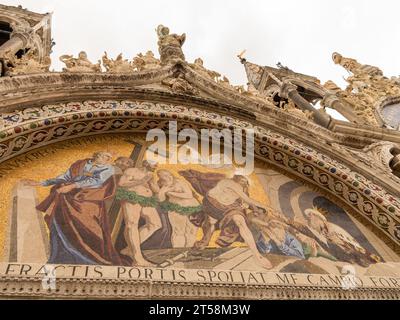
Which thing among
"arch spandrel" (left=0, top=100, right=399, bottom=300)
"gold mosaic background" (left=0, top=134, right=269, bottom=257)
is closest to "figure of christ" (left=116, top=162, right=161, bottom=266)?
"gold mosaic background" (left=0, top=134, right=269, bottom=257)

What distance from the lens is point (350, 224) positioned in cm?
571

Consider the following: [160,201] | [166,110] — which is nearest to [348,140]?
[166,110]

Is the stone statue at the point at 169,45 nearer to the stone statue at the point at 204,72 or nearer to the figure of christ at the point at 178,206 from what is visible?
the stone statue at the point at 204,72

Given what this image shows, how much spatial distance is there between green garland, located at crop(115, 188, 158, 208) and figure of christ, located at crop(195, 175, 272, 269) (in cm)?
55

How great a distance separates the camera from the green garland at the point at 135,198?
4.66 meters

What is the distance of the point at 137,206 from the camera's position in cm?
460

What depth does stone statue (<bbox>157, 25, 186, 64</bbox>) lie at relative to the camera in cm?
746

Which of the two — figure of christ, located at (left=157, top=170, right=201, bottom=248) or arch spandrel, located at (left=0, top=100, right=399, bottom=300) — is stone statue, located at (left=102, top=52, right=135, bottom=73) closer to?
arch spandrel, located at (left=0, top=100, right=399, bottom=300)

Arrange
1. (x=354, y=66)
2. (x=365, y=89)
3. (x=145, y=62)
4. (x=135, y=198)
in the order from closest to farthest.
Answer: (x=135, y=198)
(x=145, y=62)
(x=365, y=89)
(x=354, y=66)

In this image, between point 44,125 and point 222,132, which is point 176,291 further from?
point 222,132

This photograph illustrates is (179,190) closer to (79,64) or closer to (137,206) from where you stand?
(137,206)

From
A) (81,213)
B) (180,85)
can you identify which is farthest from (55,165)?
(180,85)

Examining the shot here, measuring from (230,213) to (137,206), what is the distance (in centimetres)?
103

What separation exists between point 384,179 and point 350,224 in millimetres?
785
